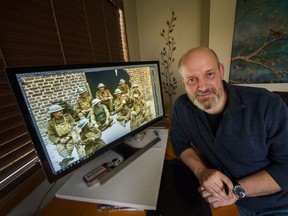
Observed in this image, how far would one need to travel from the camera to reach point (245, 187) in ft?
2.15

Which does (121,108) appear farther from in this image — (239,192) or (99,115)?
(239,192)

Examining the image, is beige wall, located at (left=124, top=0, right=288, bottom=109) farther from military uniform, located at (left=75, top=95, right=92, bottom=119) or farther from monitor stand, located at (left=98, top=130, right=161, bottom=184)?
military uniform, located at (left=75, top=95, right=92, bottom=119)

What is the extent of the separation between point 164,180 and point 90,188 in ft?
1.04

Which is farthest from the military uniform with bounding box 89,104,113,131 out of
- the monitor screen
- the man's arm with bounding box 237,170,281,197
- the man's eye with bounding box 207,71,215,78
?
the man's arm with bounding box 237,170,281,197

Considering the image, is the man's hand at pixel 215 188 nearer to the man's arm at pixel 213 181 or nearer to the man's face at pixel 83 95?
the man's arm at pixel 213 181

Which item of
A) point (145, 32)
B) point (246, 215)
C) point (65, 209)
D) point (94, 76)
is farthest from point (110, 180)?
point (145, 32)

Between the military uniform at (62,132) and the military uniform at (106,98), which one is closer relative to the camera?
the military uniform at (62,132)

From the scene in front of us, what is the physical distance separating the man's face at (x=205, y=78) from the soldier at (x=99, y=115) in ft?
1.46

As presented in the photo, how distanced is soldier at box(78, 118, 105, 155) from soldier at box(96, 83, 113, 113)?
11 cm

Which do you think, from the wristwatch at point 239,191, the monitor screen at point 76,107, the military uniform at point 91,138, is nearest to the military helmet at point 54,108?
the monitor screen at point 76,107

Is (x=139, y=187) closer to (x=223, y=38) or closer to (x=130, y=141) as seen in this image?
(x=130, y=141)

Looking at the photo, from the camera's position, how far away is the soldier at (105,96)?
672 millimetres

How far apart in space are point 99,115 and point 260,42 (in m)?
1.90

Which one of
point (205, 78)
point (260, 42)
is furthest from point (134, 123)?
point (260, 42)
